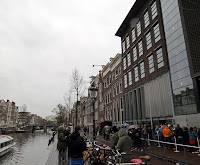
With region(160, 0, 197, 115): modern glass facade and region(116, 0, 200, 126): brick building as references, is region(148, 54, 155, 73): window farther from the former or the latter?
region(160, 0, 197, 115): modern glass facade

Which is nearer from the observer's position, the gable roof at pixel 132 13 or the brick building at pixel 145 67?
the brick building at pixel 145 67

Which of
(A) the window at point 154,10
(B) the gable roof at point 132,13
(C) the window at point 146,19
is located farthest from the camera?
(B) the gable roof at point 132,13

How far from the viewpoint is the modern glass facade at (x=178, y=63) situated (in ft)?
53.8

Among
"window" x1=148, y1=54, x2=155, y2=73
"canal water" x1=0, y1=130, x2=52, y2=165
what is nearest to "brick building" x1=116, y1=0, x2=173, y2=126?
"window" x1=148, y1=54, x2=155, y2=73

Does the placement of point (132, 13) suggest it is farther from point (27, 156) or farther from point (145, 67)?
point (27, 156)

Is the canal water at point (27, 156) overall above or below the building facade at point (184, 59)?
below

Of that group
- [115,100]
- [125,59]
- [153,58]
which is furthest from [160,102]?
[115,100]

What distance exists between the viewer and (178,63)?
17.7m

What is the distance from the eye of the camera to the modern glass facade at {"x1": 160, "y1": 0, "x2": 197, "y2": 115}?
16.4 metres

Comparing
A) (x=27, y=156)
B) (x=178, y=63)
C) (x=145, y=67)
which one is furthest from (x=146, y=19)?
(x=27, y=156)

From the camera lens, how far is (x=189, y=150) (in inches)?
453

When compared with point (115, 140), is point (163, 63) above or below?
above

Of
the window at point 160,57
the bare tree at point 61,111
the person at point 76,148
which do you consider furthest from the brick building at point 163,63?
the bare tree at point 61,111

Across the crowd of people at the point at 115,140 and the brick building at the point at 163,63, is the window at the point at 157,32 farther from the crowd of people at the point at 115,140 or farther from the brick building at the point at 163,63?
the crowd of people at the point at 115,140
